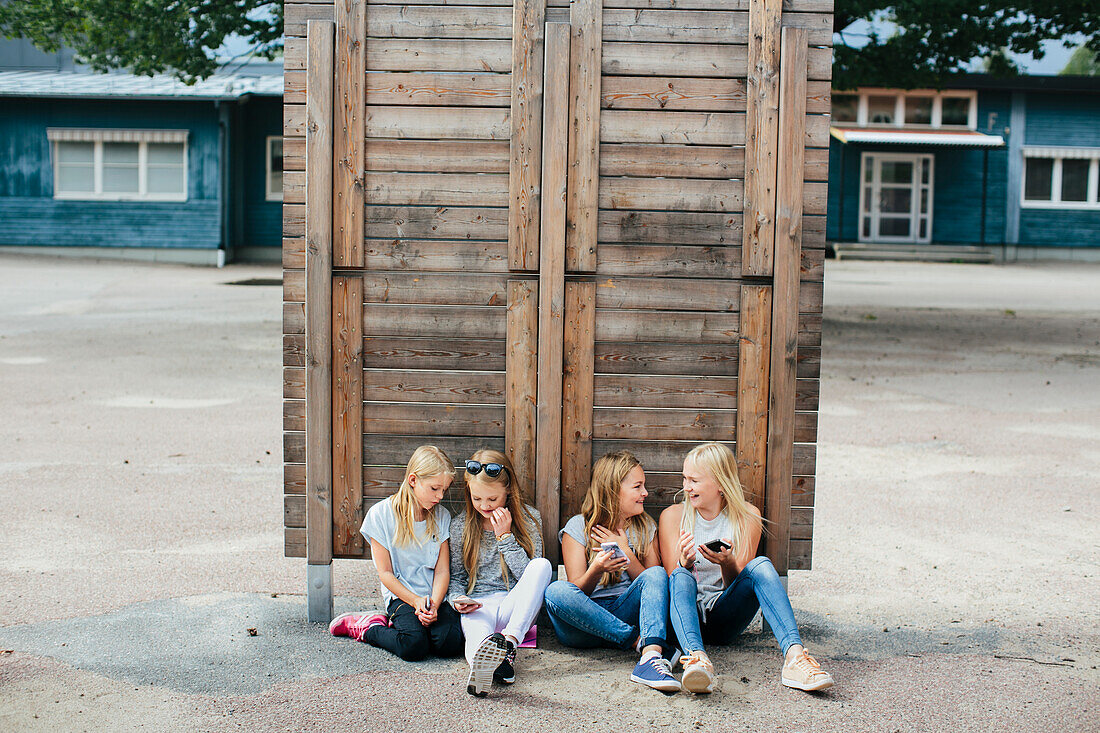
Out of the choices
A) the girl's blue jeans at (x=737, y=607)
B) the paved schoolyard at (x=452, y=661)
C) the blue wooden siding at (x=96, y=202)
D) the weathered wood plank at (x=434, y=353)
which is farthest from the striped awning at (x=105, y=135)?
the girl's blue jeans at (x=737, y=607)

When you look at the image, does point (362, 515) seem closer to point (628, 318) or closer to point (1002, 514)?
point (628, 318)

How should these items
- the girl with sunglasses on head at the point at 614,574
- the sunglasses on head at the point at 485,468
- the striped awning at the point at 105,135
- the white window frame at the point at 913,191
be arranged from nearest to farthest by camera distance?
the girl with sunglasses on head at the point at 614,574 → the sunglasses on head at the point at 485,468 → the striped awning at the point at 105,135 → the white window frame at the point at 913,191

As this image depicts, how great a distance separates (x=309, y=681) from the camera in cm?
422

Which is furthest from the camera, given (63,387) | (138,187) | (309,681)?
(138,187)

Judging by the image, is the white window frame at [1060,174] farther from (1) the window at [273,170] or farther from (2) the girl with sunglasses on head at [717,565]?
(2) the girl with sunglasses on head at [717,565]

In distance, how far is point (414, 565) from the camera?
4.67m

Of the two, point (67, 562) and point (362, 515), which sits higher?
point (362, 515)

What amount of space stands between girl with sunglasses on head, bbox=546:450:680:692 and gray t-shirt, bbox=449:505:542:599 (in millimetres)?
141

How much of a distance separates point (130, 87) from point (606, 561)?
2820 centimetres

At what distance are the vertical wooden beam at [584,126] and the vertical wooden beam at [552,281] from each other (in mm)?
47

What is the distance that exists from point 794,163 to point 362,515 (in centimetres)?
241

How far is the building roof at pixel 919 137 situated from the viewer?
32906 millimetres

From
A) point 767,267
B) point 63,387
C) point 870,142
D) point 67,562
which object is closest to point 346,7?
point 767,267

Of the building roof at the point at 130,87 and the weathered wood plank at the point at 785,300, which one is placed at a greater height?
the building roof at the point at 130,87
